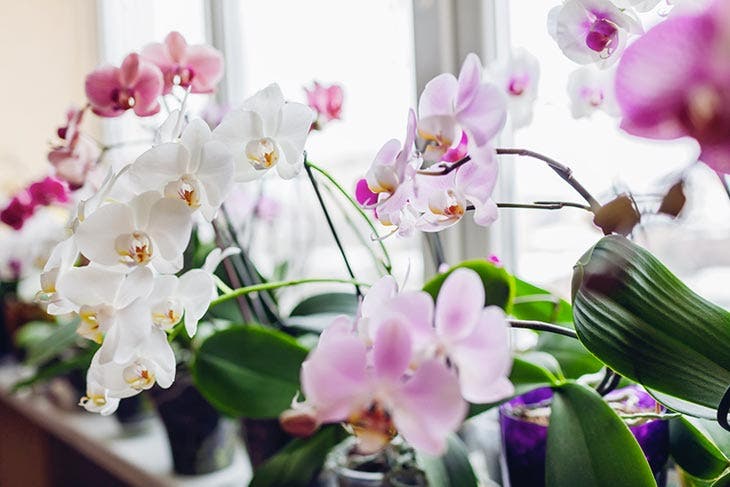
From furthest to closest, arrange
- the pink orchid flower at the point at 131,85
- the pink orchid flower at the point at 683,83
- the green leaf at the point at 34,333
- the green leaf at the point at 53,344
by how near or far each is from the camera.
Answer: the green leaf at the point at 34,333 → the green leaf at the point at 53,344 → the pink orchid flower at the point at 131,85 → the pink orchid flower at the point at 683,83

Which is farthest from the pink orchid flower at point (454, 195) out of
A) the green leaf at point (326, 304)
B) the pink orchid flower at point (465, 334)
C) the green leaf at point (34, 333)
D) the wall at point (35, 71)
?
the wall at point (35, 71)

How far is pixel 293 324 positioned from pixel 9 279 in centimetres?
103

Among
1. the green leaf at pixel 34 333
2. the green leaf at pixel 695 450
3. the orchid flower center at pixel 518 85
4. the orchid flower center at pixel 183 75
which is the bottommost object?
the green leaf at pixel 34 333

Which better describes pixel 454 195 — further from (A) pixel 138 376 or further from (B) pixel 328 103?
(B) pixel 328 103

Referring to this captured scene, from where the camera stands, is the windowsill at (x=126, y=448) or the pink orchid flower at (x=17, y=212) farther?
the windowsill at (x=126, y=448)

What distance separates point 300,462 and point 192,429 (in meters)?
0.33

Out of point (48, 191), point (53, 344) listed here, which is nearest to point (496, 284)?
point (48, 191)

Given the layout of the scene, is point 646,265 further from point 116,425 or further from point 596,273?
point 116,425

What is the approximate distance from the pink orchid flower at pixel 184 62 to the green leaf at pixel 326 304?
32 cm

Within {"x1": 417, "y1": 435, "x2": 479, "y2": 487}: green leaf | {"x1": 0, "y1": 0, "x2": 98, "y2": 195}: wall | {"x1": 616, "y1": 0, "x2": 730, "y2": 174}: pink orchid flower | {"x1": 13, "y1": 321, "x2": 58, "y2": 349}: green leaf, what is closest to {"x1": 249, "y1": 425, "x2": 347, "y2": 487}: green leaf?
{"x1": 417, "y1": 435, "x2": 479, "y2": 487}: green leaf

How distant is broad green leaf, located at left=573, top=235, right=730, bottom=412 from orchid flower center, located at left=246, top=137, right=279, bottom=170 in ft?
0.55

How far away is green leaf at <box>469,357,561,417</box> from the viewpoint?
1.66 ft

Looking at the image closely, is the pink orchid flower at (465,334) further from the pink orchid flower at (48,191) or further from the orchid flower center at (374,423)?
the pink orchid flower at (48,191)

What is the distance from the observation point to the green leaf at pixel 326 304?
81 centimetres
